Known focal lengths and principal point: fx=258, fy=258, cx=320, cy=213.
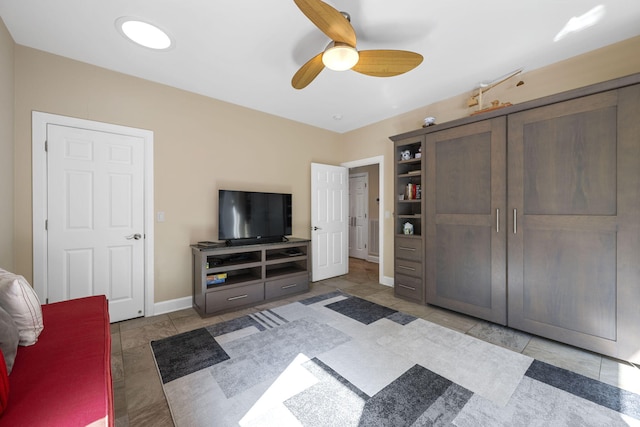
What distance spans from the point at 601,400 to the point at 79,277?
167 inches

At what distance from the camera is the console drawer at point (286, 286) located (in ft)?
10.8

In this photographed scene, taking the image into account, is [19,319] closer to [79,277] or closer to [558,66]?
[79,277]

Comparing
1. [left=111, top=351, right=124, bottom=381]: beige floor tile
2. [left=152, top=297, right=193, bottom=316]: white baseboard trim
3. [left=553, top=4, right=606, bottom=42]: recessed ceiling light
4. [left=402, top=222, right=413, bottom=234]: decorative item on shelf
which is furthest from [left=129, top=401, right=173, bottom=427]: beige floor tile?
[left=553, top=4, right=606, bottom=42]: recessed ceiling light

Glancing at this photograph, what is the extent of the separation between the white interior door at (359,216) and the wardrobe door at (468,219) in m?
3.01

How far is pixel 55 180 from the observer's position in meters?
2.41

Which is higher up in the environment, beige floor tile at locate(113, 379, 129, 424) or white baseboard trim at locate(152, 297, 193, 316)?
white baseboard trim at locate(152, 297, 193, 316)

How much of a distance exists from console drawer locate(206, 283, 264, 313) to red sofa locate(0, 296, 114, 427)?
137cm

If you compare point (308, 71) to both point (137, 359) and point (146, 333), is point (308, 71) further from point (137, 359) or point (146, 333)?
point (146, 333)

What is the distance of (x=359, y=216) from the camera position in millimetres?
6266

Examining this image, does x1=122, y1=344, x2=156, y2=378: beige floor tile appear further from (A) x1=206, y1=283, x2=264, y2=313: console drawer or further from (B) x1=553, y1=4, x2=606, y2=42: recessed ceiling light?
(B) x1=553, y1=4, x2=606, y2=42: recessed ceiling light

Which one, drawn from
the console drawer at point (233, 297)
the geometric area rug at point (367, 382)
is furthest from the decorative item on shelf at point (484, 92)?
the console drawer at point (233, 297)

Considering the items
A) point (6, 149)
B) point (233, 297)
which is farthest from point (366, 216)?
point (6, 149)

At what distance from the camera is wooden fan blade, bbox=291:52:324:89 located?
197 centimetres

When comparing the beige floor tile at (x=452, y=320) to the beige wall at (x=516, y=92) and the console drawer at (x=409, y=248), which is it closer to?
the console drawer at (x=409, y=248)
